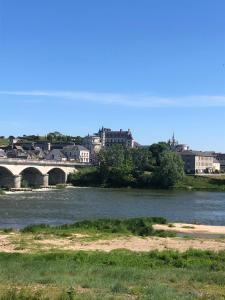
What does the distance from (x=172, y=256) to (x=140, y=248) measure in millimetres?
4673

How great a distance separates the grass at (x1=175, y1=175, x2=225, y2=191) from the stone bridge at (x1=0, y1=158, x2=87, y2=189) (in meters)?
25.1

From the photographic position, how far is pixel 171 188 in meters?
111

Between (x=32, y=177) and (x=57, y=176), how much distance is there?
10150mm

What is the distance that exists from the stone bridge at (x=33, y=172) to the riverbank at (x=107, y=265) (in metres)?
62.2

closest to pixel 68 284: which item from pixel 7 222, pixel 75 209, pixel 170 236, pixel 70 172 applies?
pixel 170 236

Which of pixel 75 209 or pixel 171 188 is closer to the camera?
pixel 75 209

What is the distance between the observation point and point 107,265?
802 inches

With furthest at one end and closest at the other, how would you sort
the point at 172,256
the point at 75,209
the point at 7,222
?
the point at 75,209
the point at 7,222
the point at 172,256

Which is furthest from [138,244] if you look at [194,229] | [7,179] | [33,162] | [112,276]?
[33,162]

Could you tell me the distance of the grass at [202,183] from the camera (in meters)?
113

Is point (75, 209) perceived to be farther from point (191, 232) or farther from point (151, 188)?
point (151, 188)

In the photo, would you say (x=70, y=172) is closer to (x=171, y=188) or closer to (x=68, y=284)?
(x=171, y=188)

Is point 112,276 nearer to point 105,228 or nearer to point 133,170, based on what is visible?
point 105,228

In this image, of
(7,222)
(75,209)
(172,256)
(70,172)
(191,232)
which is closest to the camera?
(172,256)
